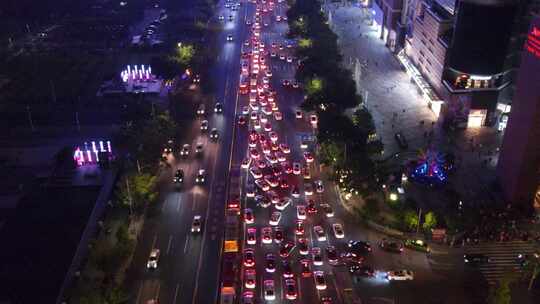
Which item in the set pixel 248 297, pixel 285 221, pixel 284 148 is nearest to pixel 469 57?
pixel 284 148

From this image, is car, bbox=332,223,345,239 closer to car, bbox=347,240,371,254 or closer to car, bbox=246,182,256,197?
car, bbox=347,240,371,254

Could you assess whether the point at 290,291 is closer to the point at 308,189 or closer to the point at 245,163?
the point at 308,189

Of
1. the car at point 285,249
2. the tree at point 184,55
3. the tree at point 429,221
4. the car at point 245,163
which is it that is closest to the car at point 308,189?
the car at point 245,163

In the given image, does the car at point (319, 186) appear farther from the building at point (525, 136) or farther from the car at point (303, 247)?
the building at point (525, 136)

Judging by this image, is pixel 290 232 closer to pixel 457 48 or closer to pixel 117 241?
pixel 117 241

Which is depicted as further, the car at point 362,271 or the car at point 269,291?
the car at point 362,271

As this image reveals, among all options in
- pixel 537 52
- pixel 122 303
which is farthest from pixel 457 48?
pixel 122 303

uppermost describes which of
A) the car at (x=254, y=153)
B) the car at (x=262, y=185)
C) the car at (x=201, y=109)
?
the car at (x=201, y=109)
